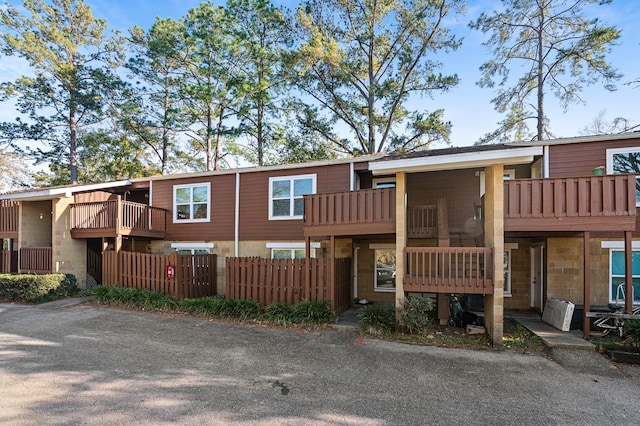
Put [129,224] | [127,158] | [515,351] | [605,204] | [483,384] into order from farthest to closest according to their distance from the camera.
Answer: [127,158] < [129,224] < [605,204] < [515,351] < [483,384]

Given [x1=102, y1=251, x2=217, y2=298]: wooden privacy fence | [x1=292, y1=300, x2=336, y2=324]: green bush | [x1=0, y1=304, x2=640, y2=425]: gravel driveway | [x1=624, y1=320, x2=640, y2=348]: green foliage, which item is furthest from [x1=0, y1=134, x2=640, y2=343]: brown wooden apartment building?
[x1=0, y1=304, x2=640, y2=425]: gravel driveway

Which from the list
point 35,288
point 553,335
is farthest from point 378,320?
point 35,288

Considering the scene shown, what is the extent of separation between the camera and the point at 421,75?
2191cm

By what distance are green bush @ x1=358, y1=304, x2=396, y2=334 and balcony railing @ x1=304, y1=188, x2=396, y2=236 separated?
2059 mm

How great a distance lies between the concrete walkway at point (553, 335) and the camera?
698 cm

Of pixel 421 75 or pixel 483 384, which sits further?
pixel 421 75

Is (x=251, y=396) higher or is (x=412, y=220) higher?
(x=412, y=220)

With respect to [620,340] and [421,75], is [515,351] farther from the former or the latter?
[421,75]

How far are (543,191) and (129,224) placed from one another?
1357 centimetres

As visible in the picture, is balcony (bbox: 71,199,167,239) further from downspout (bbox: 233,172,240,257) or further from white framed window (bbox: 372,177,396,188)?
white framed window (bbox: 372,177,396,188)

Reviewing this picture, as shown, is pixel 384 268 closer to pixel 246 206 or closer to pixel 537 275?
pixel 537 275

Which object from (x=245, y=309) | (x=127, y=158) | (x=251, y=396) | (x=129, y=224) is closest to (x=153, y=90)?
(x=127, y=158)

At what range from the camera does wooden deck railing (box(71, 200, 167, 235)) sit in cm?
1237

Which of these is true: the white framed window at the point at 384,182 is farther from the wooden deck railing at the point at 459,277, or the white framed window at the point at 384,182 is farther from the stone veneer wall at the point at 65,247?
the stone veneer wall at the point at 65,247
